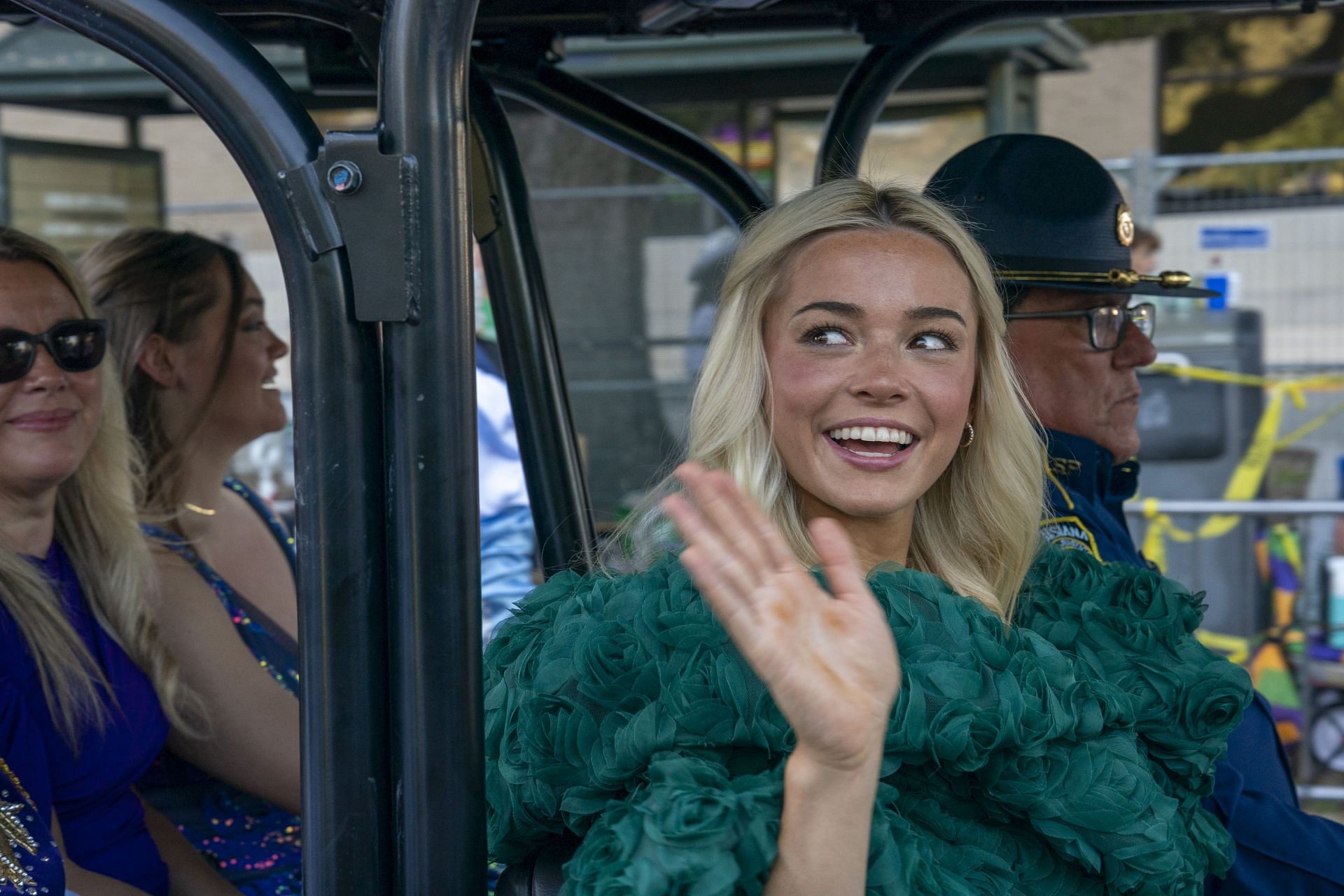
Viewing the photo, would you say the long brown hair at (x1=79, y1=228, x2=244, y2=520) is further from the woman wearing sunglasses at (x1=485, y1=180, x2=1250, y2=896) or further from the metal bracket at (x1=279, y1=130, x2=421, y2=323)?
the metal bracket at (x1=279, y1=130, x2=421, y2=323)

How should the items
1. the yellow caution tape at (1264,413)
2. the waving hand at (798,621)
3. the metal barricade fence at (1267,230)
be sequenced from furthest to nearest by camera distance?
1. the metal barricade fence at (1267,230)
2. the yellow caution tape at (1264,413)
3. the waving hand at (798,621)

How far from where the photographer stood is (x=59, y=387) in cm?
209

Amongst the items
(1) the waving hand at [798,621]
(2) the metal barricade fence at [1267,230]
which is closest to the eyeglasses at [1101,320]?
(1) the waving hand at [798,621]

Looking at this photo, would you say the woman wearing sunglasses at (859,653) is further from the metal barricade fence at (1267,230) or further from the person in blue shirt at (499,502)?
the metal barricade fence at (1267,230)

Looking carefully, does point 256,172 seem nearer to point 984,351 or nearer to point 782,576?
point 782,576

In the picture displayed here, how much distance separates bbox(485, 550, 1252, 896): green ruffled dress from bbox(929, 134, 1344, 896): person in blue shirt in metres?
0.65

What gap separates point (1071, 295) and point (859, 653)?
1.31m

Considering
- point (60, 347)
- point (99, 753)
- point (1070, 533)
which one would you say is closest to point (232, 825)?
point (99, 753)

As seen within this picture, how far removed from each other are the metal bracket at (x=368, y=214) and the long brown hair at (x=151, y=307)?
1653 millimetres

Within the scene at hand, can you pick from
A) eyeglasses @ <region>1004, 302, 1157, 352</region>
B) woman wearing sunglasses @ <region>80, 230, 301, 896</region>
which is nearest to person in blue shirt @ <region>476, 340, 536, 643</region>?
woman wearing sunglasses @ <region>80, 230, 301, 896</region>

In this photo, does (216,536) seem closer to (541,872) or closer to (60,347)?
(60,347)

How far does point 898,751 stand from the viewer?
1296 millimetres

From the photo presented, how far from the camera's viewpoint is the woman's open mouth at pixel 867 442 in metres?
1.54

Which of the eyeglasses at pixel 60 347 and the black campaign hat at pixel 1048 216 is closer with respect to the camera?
the eyeglasses at pixel 60 347
